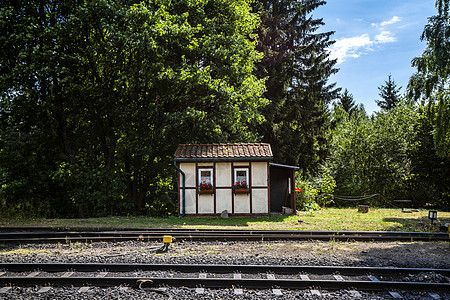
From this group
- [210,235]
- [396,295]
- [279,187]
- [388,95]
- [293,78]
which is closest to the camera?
[396,295]

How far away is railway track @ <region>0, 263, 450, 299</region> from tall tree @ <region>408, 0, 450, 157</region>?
12.0m

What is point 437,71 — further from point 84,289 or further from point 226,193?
point 84,289

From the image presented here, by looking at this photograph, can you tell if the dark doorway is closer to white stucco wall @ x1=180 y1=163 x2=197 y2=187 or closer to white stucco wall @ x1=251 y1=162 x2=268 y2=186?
white stucco wall @ x1=251 y1=162 x2=268 y2=186

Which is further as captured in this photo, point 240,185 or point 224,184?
point 224,184

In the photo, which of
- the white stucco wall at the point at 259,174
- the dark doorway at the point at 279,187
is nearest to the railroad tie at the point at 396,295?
the white stucco wall at the point at 259,174

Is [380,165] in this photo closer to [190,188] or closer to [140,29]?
[190,188]

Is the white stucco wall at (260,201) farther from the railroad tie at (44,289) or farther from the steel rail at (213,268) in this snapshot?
the railroad tie at (44,289)

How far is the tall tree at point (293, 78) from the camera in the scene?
26891 millimetres

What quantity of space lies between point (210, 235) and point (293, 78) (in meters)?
21.3

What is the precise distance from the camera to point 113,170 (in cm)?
1881

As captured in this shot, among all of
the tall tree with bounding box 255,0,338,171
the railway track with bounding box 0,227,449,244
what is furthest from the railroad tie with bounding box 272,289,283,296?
the tall tree with bounding box 255,0,338,171

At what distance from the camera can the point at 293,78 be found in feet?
96.3

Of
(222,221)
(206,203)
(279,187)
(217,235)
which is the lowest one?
(222,221)

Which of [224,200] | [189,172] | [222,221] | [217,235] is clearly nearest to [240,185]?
[224,200]
